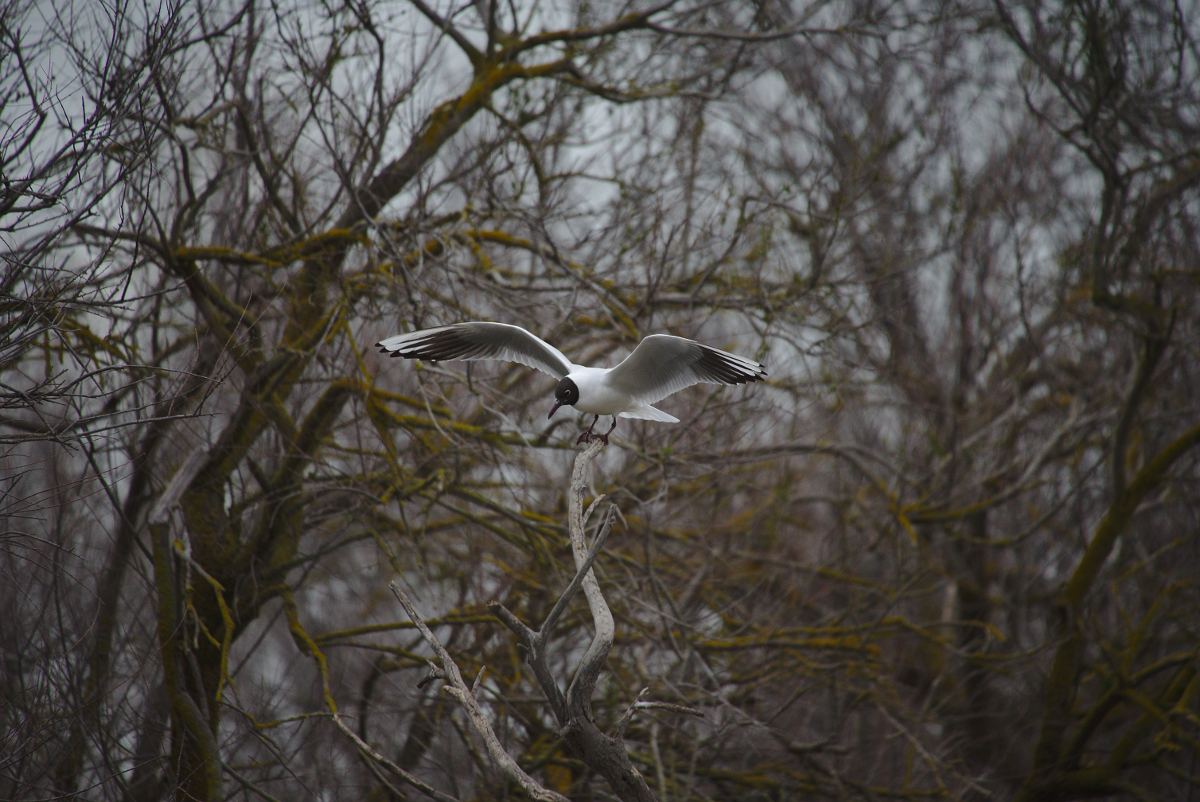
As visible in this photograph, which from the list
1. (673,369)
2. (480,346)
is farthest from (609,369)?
(480,346)

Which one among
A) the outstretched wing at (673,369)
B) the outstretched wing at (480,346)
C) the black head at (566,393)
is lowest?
the black head at (566,393)

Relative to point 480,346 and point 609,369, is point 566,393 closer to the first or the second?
point 609,369

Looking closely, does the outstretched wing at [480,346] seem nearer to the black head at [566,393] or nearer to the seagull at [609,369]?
the seagull at [609,369]

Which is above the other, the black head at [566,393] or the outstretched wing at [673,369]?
the outstretched wing at [673,369]

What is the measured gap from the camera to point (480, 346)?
4.23 meters

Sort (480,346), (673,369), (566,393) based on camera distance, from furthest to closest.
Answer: (480,346) → (673,369) → (566,393)

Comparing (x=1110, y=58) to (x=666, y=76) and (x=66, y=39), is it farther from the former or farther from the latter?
(x=66, y=39)

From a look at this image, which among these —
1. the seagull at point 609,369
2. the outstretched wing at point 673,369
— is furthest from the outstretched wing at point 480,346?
the outstretched wing at point 673,369

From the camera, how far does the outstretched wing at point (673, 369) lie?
3.78m

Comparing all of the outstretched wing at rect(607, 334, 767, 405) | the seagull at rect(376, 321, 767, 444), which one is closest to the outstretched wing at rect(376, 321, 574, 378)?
the seagull at rect(376, 321, 767, 444)

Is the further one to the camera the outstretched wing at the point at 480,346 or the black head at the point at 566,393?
the outstretched wing at the point at 480,346

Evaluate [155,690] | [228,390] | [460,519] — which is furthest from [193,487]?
[460,519]

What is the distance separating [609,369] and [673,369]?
1.05ft

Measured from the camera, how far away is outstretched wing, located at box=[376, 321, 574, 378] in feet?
12.8
